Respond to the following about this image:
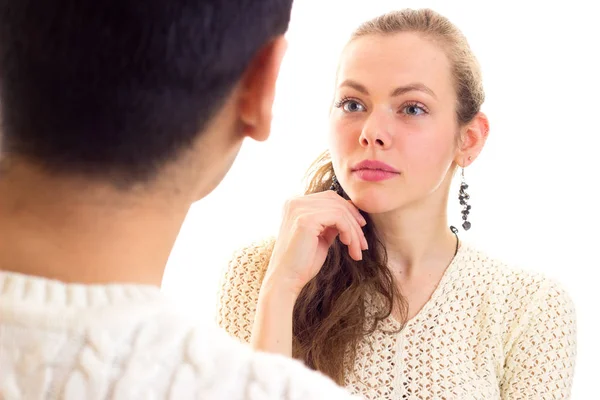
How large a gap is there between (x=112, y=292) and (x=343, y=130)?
1273 millimetres

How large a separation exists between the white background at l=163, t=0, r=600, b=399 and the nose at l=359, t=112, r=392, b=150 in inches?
40.9

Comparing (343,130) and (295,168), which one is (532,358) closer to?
(343,130)

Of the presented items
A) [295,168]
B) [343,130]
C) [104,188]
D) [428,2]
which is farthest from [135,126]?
[428,2]

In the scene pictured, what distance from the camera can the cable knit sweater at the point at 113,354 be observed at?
594 mm

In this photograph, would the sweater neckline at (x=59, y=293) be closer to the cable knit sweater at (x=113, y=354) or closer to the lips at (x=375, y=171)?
the cable knit sweater at (x=113, y=354)

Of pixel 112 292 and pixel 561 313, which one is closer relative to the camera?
pixel 112 292

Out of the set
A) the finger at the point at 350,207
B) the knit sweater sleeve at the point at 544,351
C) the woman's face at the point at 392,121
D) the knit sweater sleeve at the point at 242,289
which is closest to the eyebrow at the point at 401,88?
the woman's face at the point at 392,121

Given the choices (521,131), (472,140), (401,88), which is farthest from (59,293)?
(521,131)

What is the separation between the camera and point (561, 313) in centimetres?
198

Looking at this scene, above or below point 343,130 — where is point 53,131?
below

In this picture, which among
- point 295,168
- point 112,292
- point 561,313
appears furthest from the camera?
point 295,168

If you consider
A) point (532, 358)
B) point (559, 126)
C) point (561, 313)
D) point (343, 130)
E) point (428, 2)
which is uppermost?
point (428, 2)

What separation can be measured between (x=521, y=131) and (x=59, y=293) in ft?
8.30

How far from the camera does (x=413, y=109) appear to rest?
1.85 meters
